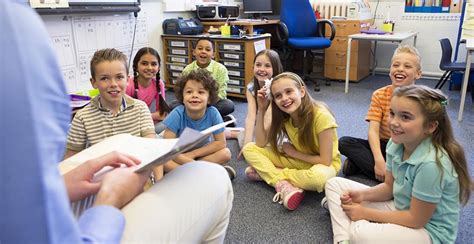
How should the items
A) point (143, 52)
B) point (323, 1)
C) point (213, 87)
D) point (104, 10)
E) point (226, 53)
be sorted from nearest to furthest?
point (213, 87)
point (143, 52)
point (104, 10)
point (226, 53)
point (323, 1)

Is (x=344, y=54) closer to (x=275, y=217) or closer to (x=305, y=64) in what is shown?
(x=305, y=64)

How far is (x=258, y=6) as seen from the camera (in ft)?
15.2

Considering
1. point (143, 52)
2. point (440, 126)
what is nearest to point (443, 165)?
point (440, 126)

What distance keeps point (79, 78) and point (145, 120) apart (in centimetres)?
178

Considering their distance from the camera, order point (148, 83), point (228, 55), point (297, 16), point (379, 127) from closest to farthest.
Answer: point (379, 127), point (148, 83), point (228, 55), point (297, 16)

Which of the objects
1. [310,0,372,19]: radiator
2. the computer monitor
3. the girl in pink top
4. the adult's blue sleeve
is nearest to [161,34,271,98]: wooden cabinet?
the computer monitor

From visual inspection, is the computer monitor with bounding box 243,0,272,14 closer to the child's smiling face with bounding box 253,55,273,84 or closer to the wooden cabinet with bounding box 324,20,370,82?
the wooden cabinet with bounding box 324,20,370,82

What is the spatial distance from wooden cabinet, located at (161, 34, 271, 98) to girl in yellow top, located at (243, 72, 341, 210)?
161cm

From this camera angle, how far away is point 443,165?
1.12m

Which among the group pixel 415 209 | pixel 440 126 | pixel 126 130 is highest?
pixel 440 126

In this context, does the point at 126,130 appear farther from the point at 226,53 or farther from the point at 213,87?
the point at 226,53

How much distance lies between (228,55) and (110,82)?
213 cm

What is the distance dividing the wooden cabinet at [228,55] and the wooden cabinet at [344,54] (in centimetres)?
112

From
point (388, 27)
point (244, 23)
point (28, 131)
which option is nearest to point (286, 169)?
point (28, 131)
